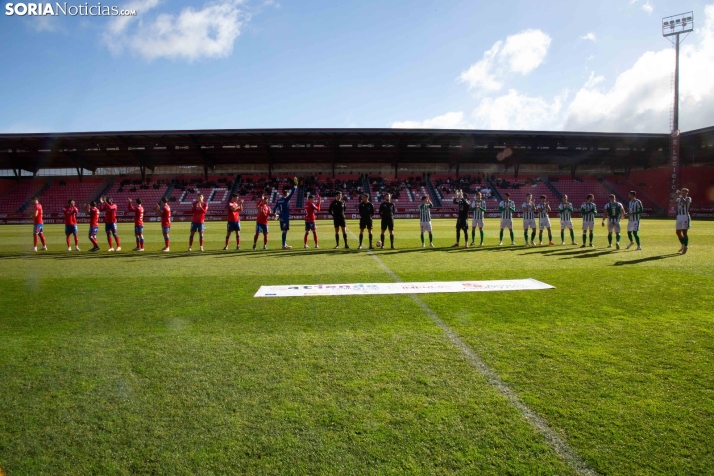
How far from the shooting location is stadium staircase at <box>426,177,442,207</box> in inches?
1743

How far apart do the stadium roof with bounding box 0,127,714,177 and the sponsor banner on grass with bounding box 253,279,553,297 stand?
112 ft

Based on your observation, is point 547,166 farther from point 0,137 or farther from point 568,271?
point 0,137

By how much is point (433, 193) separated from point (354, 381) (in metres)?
44.0

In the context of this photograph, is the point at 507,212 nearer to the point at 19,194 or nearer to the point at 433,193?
the point at 433,193

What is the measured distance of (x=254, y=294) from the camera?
6.96 metres

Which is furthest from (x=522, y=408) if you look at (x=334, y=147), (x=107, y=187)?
(x=107, y=187)

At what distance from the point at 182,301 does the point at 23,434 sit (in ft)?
12.4

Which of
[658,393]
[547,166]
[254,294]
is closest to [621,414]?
[658,393]

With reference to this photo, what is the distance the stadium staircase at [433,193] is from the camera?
4428cm

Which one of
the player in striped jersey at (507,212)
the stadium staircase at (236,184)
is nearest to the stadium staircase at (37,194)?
the stadium staircase at (236,184)

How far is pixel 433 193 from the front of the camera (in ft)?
151

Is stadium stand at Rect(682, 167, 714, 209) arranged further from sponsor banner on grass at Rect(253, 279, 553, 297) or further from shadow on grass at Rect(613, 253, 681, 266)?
sponsor banner on grass at Rect(253, 279, 553, 297)

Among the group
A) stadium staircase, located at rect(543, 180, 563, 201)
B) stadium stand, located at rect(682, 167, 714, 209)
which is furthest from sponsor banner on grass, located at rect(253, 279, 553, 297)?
stadium stand, located at rect(682, 167, 714, 209)

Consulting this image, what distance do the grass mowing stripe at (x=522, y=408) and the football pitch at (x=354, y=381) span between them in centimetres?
2
